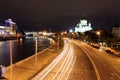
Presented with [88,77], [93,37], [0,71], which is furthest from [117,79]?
[93,37]

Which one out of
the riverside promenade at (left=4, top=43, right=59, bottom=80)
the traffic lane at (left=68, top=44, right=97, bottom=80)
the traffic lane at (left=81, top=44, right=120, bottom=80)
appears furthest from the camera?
the traffic lane at (left=81, top=44, right=120, bottom=80)

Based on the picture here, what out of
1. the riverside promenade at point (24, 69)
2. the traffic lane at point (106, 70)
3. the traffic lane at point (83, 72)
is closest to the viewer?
the riverside promenade at point (24, 69)

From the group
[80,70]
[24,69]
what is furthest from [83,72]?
[24,69]

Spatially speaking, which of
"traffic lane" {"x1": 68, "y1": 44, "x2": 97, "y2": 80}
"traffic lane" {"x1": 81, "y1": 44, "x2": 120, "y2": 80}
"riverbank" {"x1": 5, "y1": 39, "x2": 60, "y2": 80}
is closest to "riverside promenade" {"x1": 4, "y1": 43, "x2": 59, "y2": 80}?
"riverbank" {"x1": 5, "y1": 39, "x2": 60, "y2": 80}

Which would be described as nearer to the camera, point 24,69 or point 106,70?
point 24,69

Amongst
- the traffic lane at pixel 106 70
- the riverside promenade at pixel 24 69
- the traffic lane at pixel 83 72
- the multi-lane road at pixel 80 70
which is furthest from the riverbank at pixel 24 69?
the traffic lane at pixel 106 70

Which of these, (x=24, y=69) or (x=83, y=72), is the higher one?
(x=24, y=69)

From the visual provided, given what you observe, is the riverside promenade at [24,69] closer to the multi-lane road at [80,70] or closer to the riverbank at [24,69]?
the riverbank at [24,69]

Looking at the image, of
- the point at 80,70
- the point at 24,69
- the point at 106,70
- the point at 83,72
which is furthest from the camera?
the point at 106,70

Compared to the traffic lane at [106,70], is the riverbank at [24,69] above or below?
above

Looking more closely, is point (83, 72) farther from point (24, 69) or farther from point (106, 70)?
point (24, 69)

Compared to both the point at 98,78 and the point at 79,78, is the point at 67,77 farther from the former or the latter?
the point at 98,78

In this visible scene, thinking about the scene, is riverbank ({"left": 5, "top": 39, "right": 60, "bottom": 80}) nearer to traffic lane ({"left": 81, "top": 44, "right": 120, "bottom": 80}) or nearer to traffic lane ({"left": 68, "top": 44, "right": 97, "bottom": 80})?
traffic lane ({"left": 68, "top": 44, "right": 97, "bottom": 80})

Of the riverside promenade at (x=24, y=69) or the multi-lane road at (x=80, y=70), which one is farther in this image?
the multi-lane road at (x=80, y=70)
